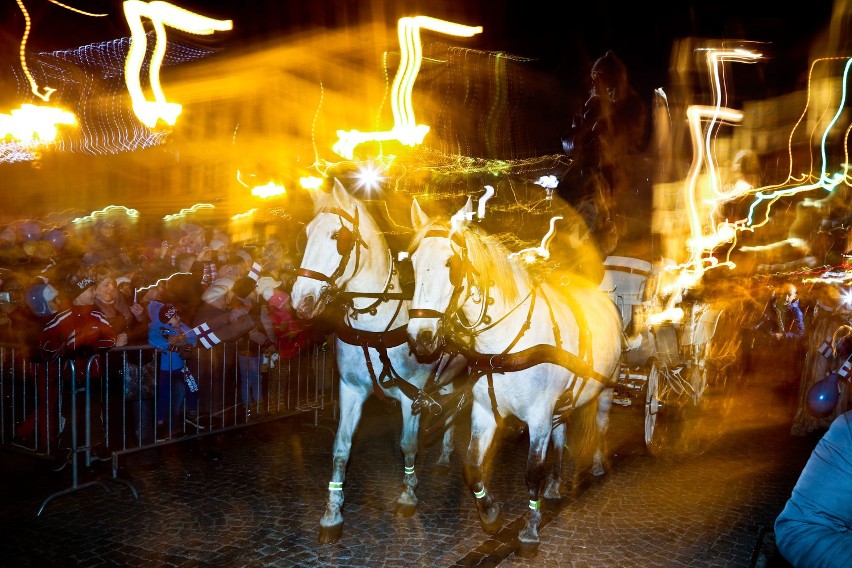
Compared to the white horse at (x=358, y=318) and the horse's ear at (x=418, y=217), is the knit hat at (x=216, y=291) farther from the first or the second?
the horse's ear at (x=418, y=217)

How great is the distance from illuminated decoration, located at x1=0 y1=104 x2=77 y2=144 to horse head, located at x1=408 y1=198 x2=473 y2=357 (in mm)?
9339

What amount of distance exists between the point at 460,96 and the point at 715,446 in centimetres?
754

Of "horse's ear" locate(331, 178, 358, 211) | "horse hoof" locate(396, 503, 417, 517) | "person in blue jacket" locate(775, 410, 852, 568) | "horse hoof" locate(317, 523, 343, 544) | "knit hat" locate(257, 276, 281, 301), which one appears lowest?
"horse hoof" locate(396, 503, 417, 517)

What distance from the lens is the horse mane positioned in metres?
3.84

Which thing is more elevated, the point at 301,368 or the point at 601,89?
the point at 601,89

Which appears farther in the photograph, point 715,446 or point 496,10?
point 496,10

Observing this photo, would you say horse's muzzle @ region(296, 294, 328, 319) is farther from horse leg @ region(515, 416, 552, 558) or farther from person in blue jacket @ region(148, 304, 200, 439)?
person in blue jacket @ region(148, 304, 200, 439)

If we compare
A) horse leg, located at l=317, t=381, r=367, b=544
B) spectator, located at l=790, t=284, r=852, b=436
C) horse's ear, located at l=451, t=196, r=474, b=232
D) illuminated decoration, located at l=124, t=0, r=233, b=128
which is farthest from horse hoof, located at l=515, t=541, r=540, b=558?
illuminated decoration, located at l=124, t=0, r=233, b=128

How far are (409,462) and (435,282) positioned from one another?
202 centimetres

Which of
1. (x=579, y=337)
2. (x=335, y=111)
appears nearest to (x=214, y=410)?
(x=579, y=337)

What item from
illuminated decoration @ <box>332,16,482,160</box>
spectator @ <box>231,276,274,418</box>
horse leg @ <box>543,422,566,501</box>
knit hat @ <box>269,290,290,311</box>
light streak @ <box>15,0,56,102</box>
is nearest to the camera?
horse leg @ <box>543,422,566,501</box>

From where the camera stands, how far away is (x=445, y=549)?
4.31 m

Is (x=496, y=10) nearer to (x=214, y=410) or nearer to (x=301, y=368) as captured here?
(x=301, y=368)

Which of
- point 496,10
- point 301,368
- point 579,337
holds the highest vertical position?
point 496,10
